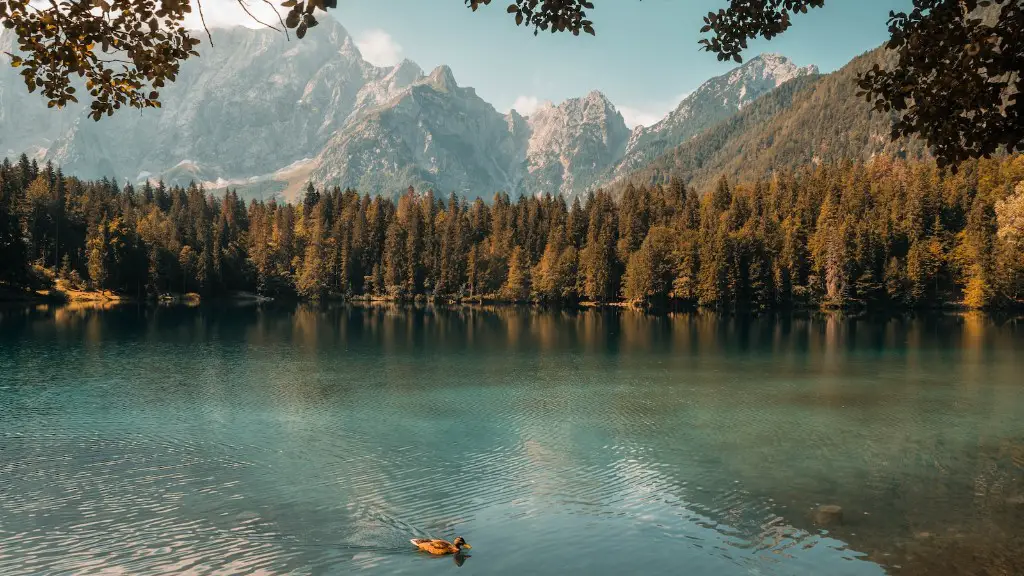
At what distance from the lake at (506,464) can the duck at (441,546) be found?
0.24 metres

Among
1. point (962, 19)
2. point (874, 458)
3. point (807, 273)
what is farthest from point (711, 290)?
point (962, 19)

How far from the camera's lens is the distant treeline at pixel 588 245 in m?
144

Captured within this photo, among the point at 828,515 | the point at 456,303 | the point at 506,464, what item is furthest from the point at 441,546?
the point at 456,303

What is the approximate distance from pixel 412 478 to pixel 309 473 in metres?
4.18

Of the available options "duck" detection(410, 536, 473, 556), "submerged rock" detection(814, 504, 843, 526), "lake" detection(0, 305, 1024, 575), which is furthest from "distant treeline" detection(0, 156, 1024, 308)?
"duck" detection(410, 536, 473, 556)

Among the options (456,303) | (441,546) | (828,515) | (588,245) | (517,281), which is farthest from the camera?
(517,281)

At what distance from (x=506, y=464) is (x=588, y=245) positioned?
5625 inches

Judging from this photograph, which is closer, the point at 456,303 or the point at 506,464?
the point at 506,464

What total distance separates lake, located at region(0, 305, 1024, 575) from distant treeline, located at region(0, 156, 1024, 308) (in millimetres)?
89275

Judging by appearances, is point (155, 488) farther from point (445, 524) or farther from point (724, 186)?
point (724, 186)

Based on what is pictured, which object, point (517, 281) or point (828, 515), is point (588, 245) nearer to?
point (517, 281)

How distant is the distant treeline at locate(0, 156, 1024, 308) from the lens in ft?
471

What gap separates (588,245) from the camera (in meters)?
168

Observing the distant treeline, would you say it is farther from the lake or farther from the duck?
the duck
